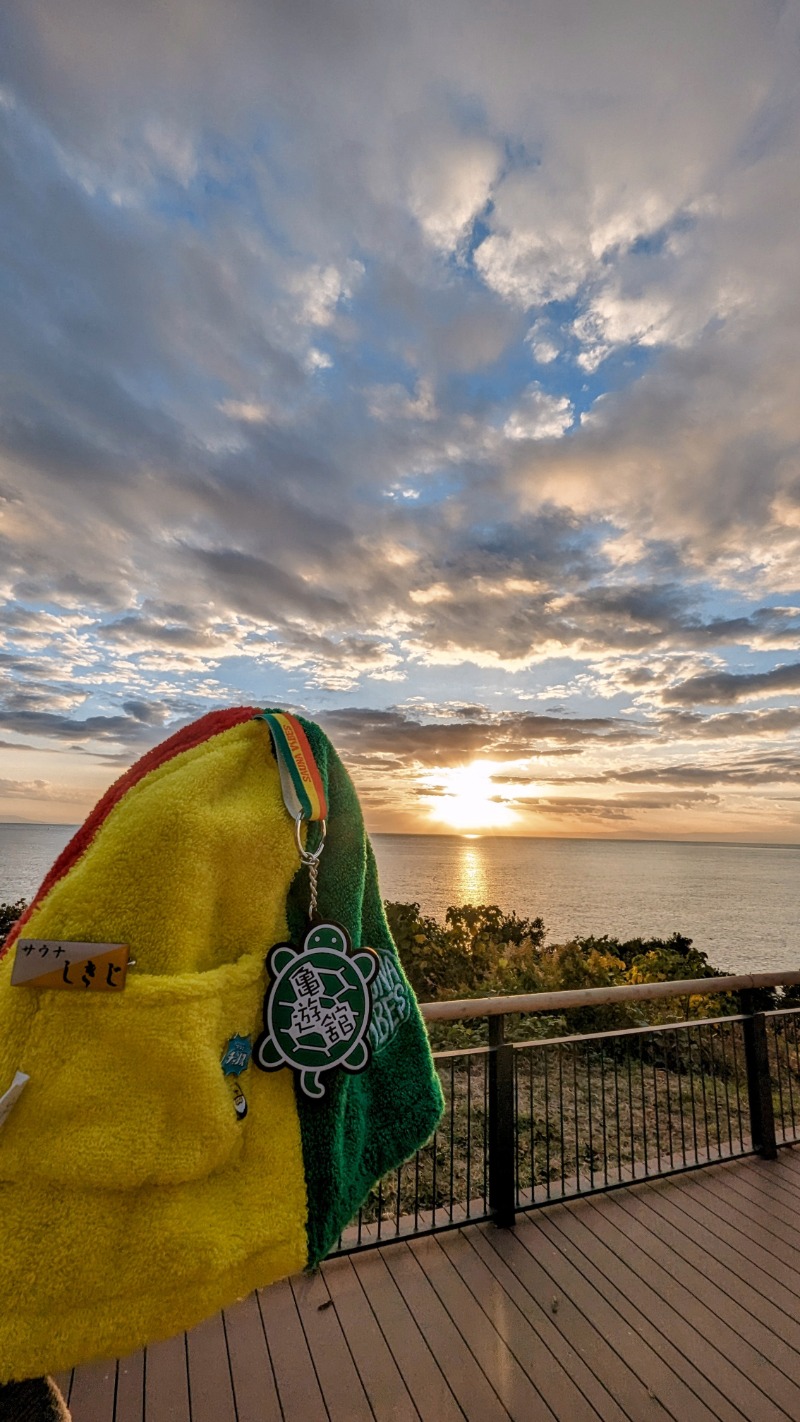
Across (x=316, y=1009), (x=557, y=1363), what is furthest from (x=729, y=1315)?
(x=316, y=1009)

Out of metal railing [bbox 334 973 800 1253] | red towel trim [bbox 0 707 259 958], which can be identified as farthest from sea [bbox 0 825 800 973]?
red towel trim [bbox 0 707 259 958]

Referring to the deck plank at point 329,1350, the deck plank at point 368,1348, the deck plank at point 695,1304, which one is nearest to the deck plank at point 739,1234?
the deck plank at point 695,1304

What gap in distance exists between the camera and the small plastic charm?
25.1 inches

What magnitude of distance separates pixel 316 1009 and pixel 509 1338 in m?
2.09

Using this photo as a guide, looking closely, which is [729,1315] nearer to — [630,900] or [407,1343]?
[407,1343]

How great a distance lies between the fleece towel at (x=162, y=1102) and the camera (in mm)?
527

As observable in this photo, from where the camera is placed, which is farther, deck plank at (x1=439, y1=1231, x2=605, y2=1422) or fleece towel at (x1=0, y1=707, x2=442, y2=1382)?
deck plank at (x1=439, y1=1231, x2=605, y2=1422)

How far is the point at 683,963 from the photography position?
6.60 meters

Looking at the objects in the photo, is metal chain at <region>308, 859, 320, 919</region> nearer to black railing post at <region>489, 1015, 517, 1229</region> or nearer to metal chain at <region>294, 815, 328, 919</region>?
metal chain at <region>294, 815, 328, 919</region>

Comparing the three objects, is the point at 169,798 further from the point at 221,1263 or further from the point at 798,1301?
the point at 798,1301

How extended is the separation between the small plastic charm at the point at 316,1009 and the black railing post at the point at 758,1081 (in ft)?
10.6

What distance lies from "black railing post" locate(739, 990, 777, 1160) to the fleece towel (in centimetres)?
321

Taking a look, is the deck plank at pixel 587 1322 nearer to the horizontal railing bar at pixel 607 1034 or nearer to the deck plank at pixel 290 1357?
the horizontal railing bar at pixel 607 1034

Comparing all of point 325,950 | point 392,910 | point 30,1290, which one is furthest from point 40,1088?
point 392,910
